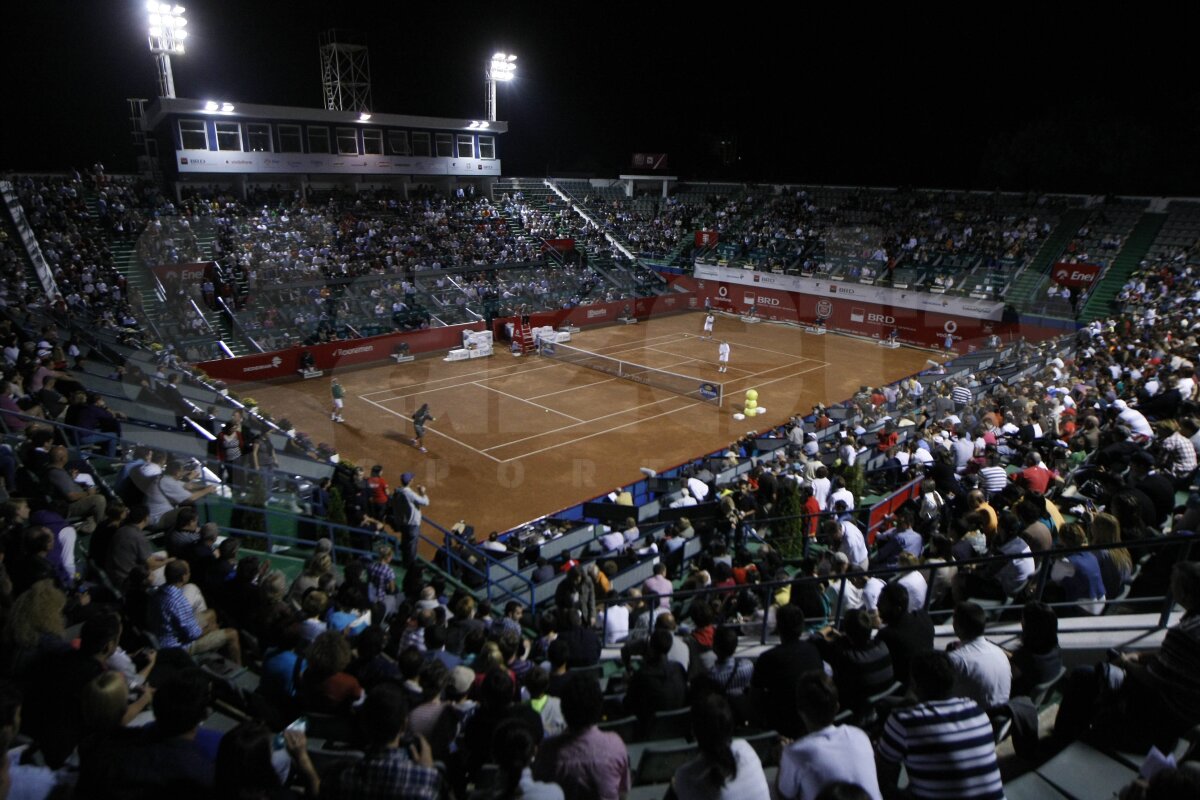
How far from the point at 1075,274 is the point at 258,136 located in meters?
43.2

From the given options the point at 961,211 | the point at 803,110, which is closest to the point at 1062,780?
the point at 961,211

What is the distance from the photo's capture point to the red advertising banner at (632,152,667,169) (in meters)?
55.1

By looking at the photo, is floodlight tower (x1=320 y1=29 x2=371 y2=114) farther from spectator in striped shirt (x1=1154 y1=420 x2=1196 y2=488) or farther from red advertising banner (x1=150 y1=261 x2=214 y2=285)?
spectator in striped shirt (x1=1154 y1=420 x2=1196 y2=488)

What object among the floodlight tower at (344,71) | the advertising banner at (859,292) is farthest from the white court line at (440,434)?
the advertising banner at (859,292)

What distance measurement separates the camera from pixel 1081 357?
2095cm

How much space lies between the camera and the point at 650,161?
55.4m

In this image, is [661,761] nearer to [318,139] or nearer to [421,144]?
[318,139]

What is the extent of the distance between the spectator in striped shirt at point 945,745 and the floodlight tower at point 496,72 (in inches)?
1989

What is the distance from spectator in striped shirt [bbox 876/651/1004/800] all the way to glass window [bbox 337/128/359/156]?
46.3 meters

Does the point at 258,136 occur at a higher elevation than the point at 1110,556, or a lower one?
higher

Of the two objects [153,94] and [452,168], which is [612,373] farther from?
[153,94]

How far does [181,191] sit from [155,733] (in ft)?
139

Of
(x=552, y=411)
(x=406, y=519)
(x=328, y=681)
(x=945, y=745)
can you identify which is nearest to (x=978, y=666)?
(x=945, y=745)

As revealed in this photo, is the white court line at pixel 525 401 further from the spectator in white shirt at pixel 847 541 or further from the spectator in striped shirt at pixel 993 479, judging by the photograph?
the spectator in white shirt at pixel 847 541
